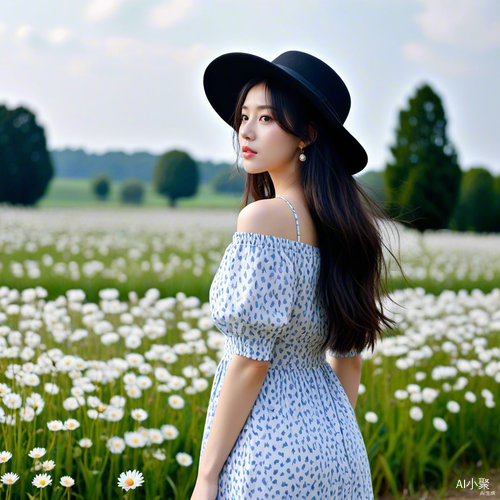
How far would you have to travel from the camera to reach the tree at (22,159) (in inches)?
1682

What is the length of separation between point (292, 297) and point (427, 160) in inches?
1011

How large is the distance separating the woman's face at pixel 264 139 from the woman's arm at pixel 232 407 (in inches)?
25.3

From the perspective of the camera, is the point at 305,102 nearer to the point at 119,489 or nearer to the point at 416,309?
the point at 119,489

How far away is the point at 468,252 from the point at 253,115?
13.4m

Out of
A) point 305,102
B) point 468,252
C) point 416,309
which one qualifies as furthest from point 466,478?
point 468,252

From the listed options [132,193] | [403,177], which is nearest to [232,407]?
[403,177]

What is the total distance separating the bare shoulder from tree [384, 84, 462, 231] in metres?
24.3

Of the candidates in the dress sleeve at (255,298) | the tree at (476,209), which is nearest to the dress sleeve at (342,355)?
the dress sleeve at (255,298)

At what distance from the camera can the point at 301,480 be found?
1.64 meters

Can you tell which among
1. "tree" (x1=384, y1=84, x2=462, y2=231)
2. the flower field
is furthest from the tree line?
the flower field

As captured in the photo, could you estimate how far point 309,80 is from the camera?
6.08 ft

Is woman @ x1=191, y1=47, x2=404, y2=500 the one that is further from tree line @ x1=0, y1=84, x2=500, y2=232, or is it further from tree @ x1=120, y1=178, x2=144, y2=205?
tree @ x1=120, y1=178, x2=144, y2=205

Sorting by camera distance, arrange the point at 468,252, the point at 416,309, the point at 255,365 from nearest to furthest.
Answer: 1. the point at 255,365
2. the point at 416,309
3. the point at 468,252

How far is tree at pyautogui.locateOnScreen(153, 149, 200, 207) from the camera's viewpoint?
222 ft
